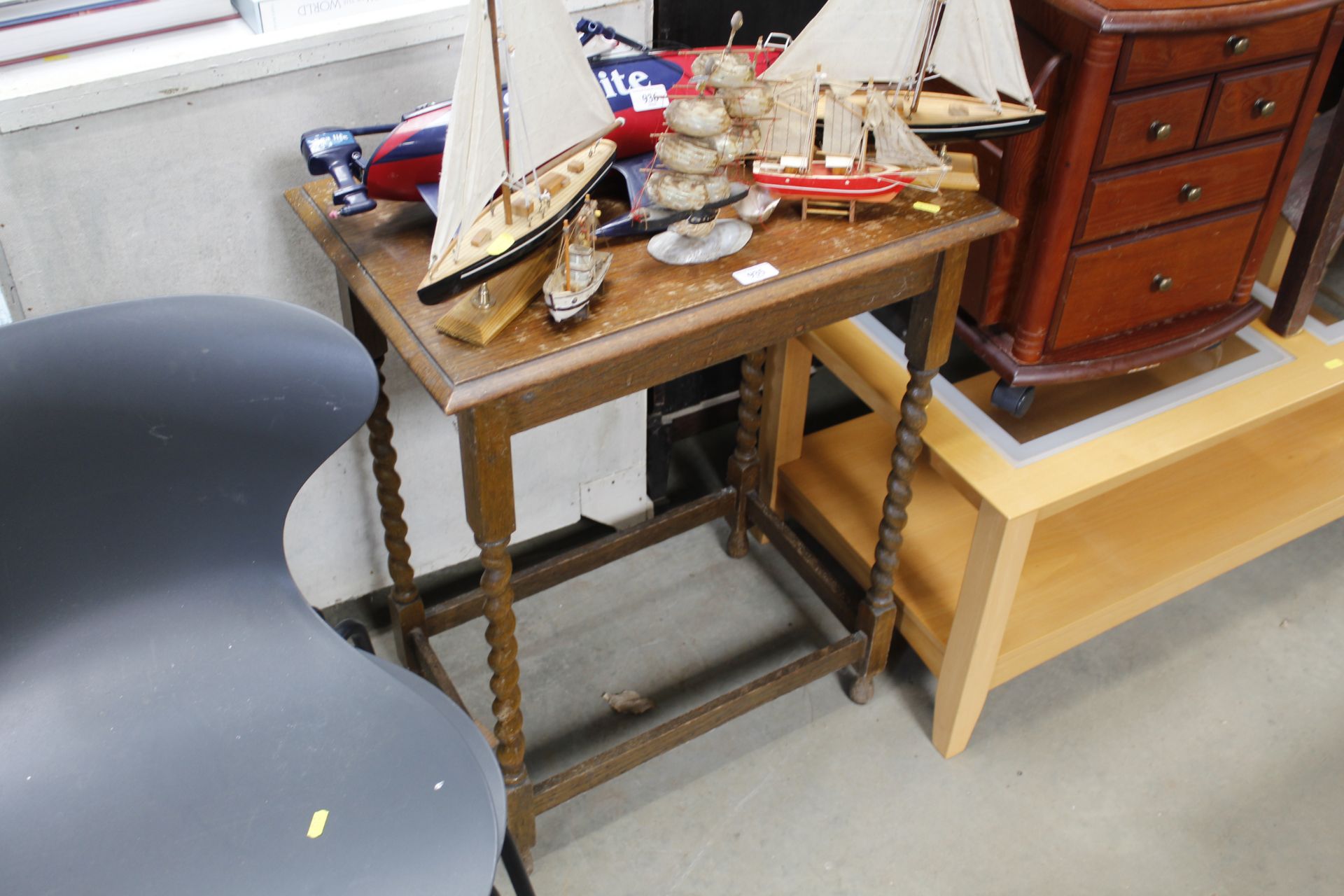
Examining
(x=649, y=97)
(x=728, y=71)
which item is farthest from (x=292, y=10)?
(x=728, y=71)

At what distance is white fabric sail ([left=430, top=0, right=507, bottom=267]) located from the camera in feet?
3.37

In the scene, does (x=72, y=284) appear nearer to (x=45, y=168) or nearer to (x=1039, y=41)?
(x=45, y=168)

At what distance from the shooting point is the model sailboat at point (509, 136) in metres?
1.04

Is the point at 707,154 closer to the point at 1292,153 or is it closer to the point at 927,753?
the point at 1292,153

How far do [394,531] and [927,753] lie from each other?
2.88 feet

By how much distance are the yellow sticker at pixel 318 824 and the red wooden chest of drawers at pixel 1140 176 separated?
40.4 inches

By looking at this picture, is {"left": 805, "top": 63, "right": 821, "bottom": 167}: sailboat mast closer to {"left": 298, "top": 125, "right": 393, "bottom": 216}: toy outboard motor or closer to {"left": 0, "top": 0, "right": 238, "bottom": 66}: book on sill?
{"left": 298, "top": 125, "right": 393, "bottom": 216}: toy outboard motor

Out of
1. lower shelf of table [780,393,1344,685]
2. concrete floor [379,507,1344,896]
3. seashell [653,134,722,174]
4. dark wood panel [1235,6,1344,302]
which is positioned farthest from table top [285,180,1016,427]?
concrete floor [379,507,1344,896]

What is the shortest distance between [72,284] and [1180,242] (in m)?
1.43

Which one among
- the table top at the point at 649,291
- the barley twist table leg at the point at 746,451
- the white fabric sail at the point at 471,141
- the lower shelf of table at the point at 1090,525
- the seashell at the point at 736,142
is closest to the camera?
the white fabric sail at the point at 471,141

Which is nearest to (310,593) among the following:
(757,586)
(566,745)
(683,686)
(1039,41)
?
(566,745)

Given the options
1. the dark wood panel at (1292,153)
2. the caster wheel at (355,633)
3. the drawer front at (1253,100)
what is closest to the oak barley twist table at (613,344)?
the caster wheel at (355,633)

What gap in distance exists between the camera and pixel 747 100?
126 centimetres

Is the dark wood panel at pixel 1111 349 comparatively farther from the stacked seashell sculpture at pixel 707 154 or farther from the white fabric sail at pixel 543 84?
the white fabric sail at pixel 543 84
